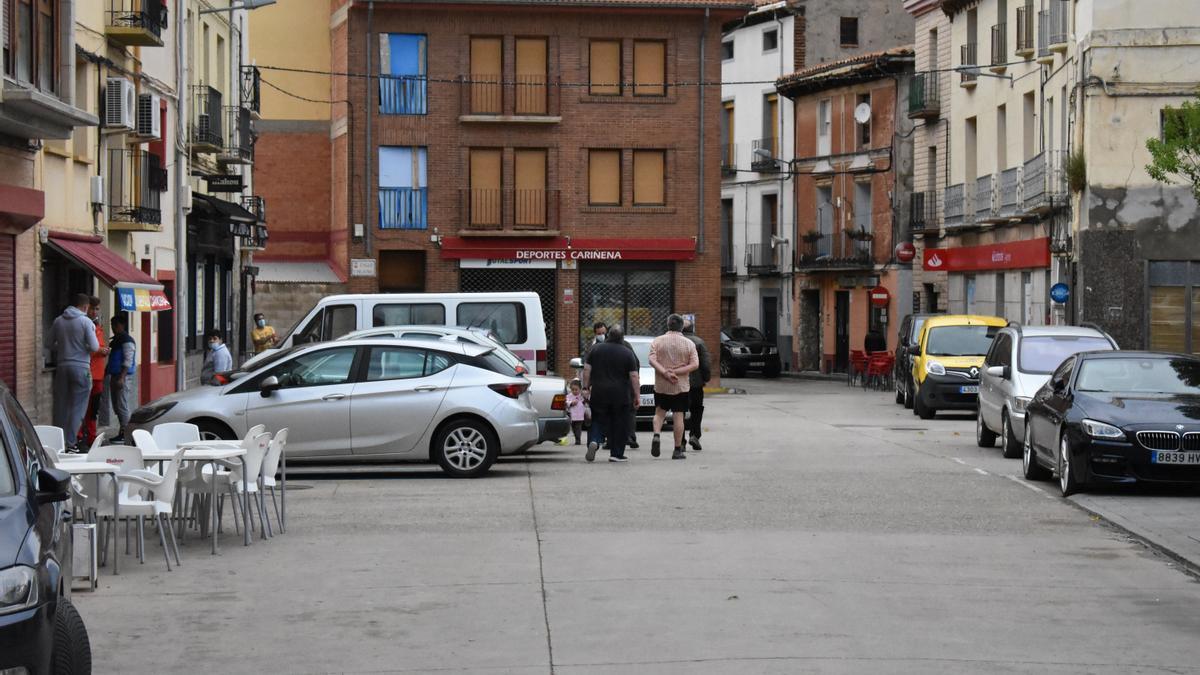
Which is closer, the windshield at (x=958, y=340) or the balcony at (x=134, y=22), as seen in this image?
the balcony at (x=134, y=22)

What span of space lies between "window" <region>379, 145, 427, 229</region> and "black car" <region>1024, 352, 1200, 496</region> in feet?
95.8

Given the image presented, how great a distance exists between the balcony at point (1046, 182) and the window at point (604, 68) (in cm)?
1089

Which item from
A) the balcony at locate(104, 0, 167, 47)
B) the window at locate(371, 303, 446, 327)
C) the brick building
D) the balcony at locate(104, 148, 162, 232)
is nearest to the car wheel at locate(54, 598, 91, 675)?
the window at locate(371, 303, 446, 327)

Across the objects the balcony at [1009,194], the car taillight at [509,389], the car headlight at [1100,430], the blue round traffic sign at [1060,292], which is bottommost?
the car headlight at [1100,430]

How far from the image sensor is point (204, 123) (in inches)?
1395

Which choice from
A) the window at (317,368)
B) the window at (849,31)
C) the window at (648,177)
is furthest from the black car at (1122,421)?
the window at (849,31)

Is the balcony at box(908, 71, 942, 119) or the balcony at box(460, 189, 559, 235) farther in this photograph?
the balcony at box(908, 71, 942, 119)

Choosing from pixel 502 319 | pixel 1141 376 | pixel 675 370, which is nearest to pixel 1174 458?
pixel 1141 376

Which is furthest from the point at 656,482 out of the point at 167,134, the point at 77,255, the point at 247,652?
the point at 167,134

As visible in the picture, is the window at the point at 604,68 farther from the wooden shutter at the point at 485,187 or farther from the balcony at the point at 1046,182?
the balcony at the point at 1046,182

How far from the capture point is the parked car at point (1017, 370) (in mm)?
21609

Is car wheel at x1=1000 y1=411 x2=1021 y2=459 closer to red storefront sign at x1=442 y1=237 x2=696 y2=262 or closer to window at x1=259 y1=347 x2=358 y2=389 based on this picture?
window at x1=259 y1=347 x2=358 y2=389

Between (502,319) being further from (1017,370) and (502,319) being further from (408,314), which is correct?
(1017,370)

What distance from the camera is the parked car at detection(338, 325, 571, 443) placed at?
67.5ft
